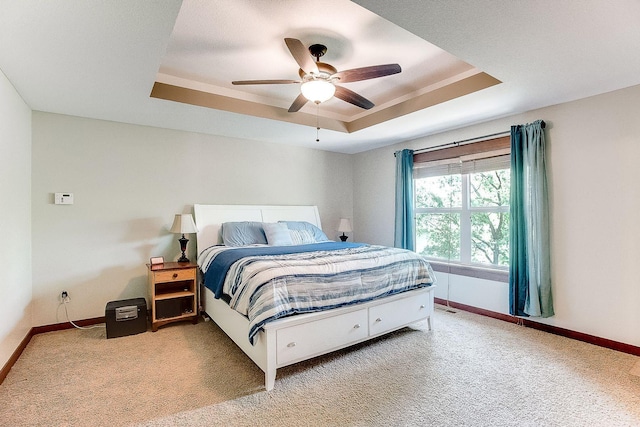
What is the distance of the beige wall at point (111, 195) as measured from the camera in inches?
125

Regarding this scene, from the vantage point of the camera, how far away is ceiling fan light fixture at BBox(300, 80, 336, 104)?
2395 millimetres

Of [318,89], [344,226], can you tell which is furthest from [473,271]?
[318,89]

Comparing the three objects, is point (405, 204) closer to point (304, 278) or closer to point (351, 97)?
point (351, 97)

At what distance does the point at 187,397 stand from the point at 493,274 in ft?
11.0

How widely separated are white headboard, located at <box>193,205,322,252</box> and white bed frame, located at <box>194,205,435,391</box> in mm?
685

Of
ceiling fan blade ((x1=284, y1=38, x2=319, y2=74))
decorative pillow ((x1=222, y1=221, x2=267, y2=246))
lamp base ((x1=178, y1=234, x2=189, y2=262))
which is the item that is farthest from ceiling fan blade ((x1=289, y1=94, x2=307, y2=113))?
lamp base ((x1=178, y1=234, x2=189, y2=262))

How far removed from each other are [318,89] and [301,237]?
2092 mm

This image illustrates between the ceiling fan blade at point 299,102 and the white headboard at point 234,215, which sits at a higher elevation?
the ceiling fan blade at point 299,102

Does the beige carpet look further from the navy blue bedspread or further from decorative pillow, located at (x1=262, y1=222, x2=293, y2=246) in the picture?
decorative pillow, located at (x1=262, y1=222, x2=293, y2=246)

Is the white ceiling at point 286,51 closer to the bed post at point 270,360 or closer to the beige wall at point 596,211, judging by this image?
the beige wall at point 596,211

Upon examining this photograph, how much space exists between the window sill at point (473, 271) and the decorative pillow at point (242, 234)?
7.82 ft

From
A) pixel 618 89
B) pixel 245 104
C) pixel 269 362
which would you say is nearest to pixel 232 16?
pixel 245 104

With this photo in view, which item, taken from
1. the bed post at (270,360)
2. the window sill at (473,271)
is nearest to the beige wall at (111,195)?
the bed post at (270,360)

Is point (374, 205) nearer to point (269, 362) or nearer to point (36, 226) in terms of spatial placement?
point (269, 362)
